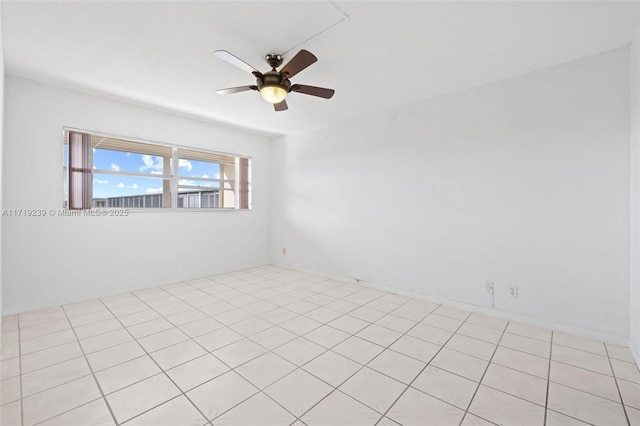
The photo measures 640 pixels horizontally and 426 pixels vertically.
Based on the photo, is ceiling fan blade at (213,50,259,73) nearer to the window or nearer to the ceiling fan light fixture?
the ceiling fan light fixture

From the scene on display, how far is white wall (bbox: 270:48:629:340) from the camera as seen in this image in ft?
8.30

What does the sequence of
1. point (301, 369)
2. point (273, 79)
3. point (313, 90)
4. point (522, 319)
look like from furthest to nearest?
point (522, 319) → point (313, 90) → point (273, 79) → point (301, 369)

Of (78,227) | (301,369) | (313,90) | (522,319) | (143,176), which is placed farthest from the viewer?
(143,176)

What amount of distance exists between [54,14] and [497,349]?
4.49m

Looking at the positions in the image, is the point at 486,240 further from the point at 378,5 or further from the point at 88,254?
the point at 88,254

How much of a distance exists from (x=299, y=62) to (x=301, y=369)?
246cm

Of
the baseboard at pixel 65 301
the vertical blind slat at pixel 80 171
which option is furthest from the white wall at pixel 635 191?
the vertical blind slat at pixel 80 171

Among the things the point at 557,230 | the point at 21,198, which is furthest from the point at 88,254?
the point at 557,230

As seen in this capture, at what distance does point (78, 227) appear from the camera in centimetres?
351

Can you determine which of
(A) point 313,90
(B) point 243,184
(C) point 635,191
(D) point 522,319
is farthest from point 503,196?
(B) point 243,184

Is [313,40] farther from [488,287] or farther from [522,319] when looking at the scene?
[522,319]

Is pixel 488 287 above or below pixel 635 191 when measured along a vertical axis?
below

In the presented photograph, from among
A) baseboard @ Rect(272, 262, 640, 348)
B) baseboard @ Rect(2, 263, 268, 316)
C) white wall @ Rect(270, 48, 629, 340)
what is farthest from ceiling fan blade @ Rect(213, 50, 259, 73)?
baseboard @ Rect(2, 263, 268, 316)

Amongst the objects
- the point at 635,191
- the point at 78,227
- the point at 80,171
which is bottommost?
the point at 78,227
